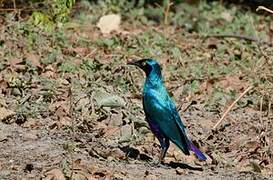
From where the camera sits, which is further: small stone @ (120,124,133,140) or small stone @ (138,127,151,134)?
small stone @ (138,127,151,134)

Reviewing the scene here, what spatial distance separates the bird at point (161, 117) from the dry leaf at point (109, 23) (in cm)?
437

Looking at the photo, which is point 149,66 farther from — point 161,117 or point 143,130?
point 143,130

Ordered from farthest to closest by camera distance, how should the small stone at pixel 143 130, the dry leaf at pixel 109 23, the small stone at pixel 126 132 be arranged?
the dry leaf at pixel 109 23, the small stone at pixel 143 130, the small stone at pixel 126 132

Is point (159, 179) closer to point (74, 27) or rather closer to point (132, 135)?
point (132, 135)

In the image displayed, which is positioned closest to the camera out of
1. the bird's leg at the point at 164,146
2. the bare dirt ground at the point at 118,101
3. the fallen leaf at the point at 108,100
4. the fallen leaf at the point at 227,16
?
the bare dirt ground at the point at 118,101

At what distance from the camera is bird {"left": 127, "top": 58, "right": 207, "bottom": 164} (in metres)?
6.11

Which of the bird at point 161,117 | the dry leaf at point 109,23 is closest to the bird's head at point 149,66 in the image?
the bird at point 161,117

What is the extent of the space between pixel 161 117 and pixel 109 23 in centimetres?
479

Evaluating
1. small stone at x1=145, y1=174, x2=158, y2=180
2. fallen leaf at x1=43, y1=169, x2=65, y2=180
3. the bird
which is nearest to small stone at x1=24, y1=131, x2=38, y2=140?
the bird

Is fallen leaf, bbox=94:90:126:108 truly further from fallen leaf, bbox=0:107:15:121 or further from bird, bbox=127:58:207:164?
bird, bbox=127:58:207:164

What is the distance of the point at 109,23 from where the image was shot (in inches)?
426

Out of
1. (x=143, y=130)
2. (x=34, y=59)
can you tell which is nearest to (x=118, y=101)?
(x=143, y=130)

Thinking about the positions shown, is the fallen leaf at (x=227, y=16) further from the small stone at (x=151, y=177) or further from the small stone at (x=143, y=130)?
the small stone at (x=151, y=177)

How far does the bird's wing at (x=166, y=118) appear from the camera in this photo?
611cm
